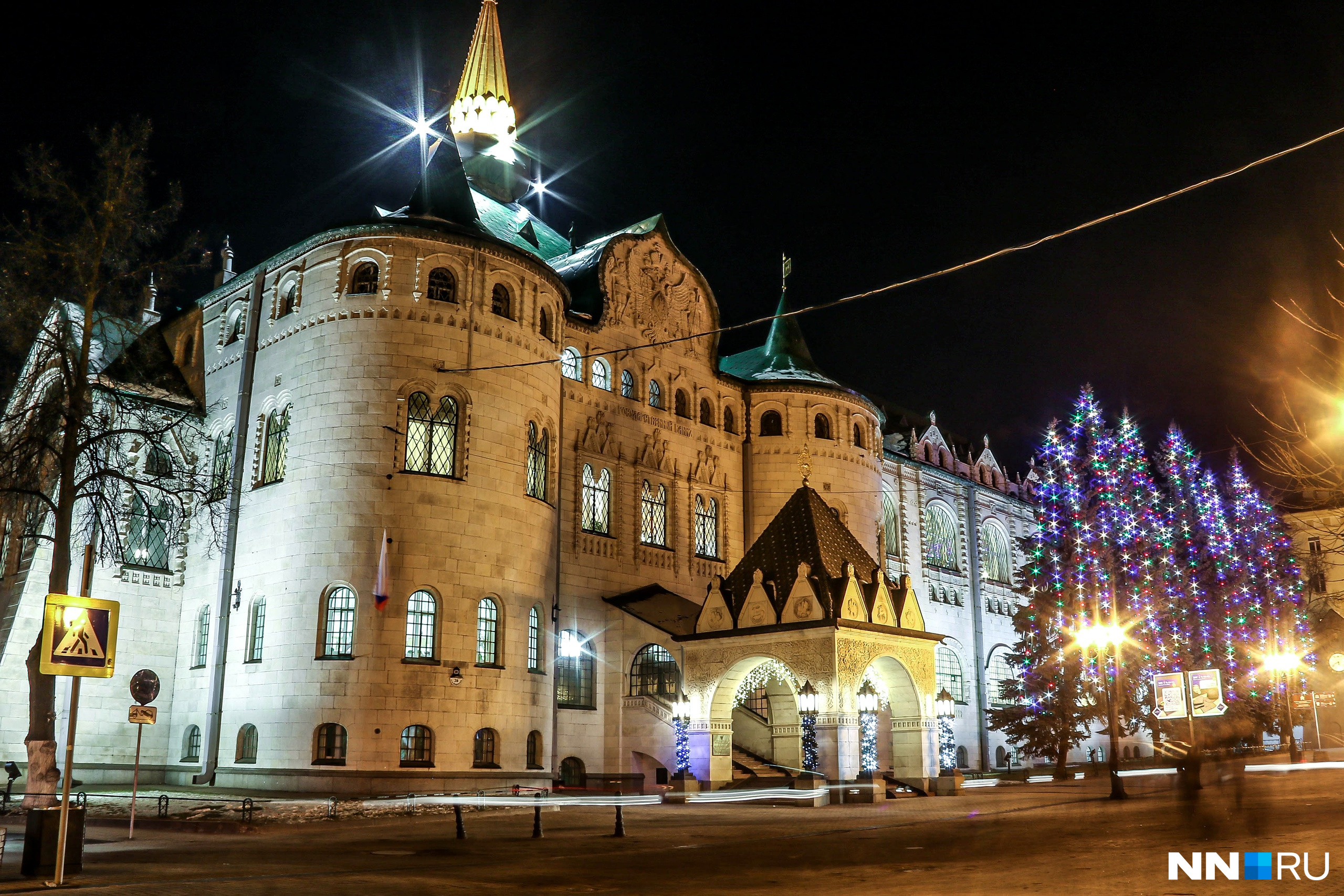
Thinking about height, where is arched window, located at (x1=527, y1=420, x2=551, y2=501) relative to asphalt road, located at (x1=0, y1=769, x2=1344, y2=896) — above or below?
above

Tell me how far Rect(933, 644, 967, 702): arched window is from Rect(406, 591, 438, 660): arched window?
3100 centimetres

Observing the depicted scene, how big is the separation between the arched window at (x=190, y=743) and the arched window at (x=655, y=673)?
43.0ft

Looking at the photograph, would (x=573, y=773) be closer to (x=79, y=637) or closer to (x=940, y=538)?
(x=79, y=637)

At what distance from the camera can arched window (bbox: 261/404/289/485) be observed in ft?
111

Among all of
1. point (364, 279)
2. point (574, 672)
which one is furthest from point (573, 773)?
point (364, 279)

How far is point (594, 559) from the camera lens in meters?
37.9

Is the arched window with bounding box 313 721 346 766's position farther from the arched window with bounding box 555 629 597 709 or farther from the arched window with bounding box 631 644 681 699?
the arched window with bounding box 631 644 681 699

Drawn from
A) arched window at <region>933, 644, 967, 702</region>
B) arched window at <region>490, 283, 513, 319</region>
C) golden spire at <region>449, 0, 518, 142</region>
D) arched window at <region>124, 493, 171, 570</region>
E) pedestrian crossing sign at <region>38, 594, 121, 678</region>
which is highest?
golden spire at <region>449, 0, 518, 142</region>

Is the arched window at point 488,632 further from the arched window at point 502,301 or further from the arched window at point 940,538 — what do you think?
the arched window at point 940,538

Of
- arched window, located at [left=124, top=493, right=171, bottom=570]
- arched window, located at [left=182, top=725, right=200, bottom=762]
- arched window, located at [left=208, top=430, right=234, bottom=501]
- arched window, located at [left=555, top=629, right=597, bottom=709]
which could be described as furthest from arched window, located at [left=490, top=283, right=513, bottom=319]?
arched window, located at [left=182, top=725, right=200, bottom=762]

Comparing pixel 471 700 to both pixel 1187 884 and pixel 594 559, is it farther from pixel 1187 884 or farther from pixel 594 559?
pixel 1187 884

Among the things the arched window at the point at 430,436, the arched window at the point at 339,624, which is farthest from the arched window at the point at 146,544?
the arched window at the point at 430,436

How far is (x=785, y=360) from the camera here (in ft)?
157

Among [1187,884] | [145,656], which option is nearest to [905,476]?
[145,656]
